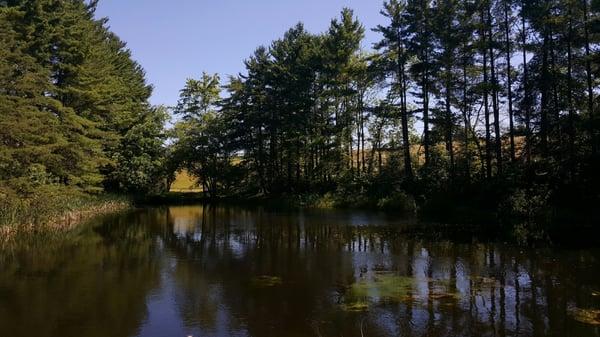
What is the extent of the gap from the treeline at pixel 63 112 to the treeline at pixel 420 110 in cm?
736

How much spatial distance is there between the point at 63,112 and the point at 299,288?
862 inches

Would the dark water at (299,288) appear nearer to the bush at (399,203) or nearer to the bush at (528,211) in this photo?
the bush at (528,211)

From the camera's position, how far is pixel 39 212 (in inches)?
869

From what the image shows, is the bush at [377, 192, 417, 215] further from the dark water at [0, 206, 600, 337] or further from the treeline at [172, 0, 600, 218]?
the dark water at [0, 206, 600, 337]

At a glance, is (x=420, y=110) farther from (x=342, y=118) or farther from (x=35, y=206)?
(x=35, y=206)

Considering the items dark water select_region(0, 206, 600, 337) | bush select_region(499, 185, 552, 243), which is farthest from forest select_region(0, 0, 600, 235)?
dark water select_region(0, 206, 600, 337)

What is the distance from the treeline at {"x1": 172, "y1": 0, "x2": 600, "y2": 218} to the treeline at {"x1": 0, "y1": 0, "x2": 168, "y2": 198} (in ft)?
24.1

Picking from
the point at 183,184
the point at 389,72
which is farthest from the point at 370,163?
the point at 183,184

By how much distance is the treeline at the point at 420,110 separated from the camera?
23250 mm

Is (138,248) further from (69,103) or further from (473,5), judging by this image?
(473,5)

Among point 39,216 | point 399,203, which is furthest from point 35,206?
point 399,203

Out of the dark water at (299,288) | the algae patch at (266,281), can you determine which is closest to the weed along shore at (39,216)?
the dark water at (299,288)

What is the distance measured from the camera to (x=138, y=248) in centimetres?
1859

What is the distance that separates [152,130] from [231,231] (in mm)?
30130
